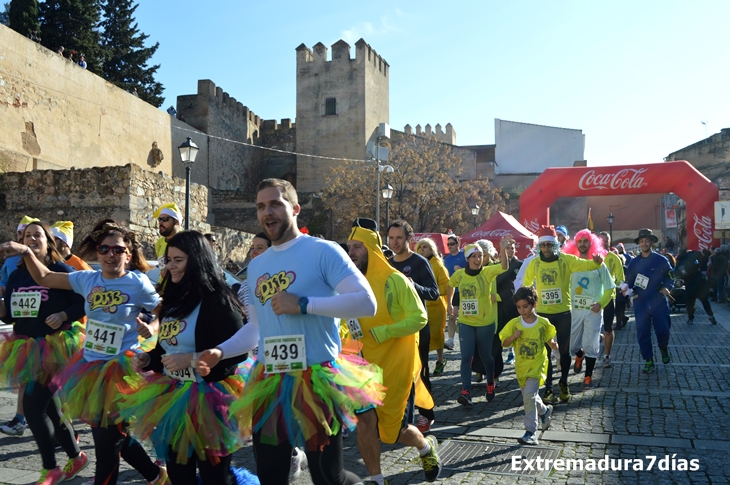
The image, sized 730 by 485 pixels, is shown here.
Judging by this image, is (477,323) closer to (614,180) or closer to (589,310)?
(589,310)

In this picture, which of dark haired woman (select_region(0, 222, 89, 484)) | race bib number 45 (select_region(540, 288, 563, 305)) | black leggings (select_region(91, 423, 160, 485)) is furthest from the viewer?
race bib number 45 (select_region(540, 288, 563, 305))

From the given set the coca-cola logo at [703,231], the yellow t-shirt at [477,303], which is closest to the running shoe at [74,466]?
the yellow t-shirt at [477,303]

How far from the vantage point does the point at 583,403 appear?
23.4 ft

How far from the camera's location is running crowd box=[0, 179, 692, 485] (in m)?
3.13

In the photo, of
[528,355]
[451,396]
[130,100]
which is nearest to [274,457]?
[528,355]

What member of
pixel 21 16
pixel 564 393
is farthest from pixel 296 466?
pixel 21 16

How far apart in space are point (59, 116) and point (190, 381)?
78.3 feet

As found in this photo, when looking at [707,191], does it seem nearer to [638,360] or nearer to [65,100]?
[638,360]

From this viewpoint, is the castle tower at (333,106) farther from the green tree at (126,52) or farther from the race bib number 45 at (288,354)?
the race bib number 45 at (288,354)

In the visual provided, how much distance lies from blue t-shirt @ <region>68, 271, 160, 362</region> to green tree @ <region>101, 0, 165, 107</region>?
40154 millimetres

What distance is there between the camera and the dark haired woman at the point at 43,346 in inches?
179

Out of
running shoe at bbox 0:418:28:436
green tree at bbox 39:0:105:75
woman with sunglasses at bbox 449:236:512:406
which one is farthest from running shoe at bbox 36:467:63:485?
green tree at bbox 39:0:105:75

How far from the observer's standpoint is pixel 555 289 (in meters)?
7.47

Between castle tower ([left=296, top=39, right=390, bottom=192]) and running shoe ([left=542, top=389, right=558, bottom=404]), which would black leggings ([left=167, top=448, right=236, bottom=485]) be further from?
castle tower ([left=296, top=39, right=390, bottom=192])
